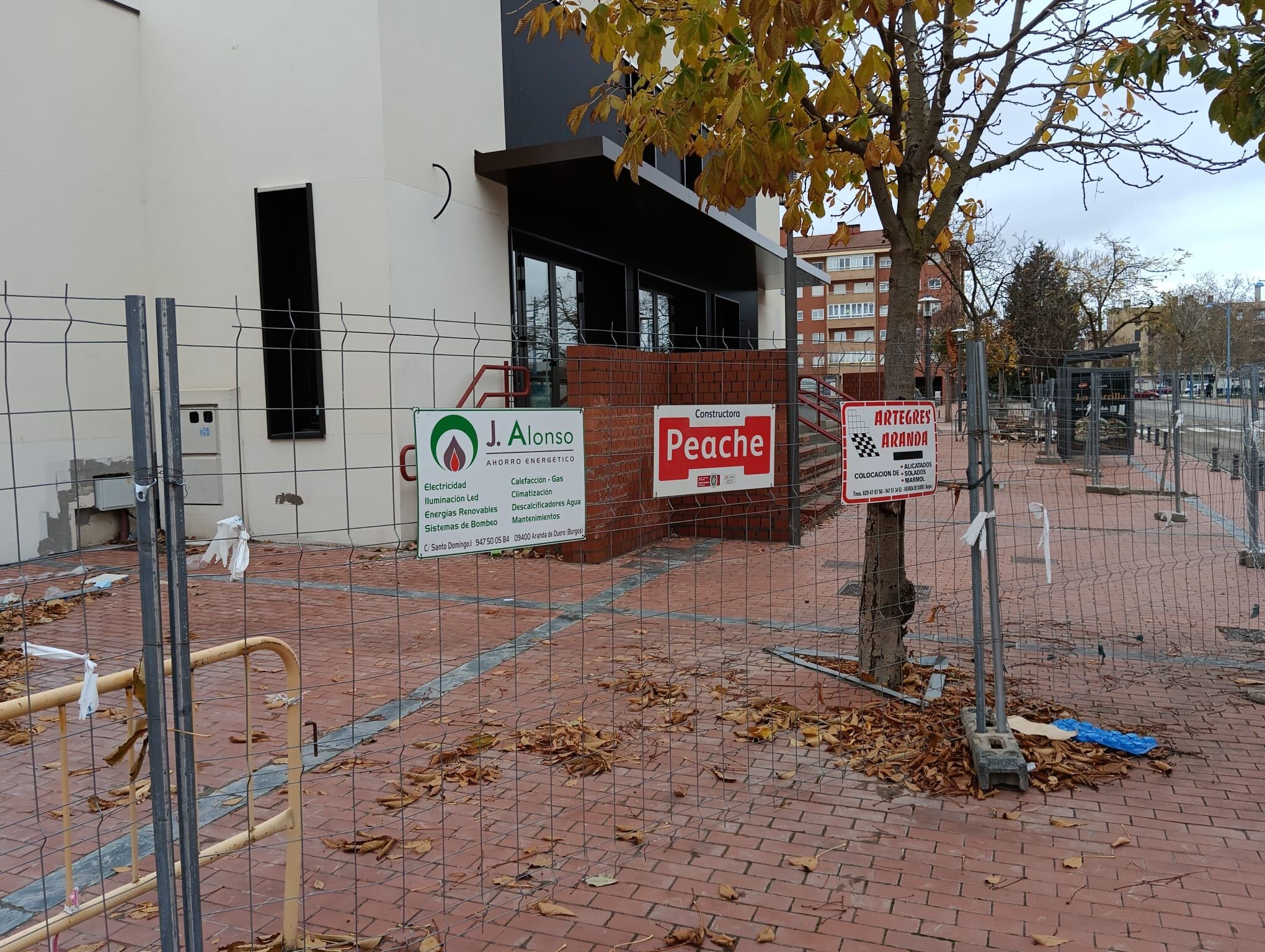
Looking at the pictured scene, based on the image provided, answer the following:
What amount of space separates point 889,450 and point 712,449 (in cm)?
115

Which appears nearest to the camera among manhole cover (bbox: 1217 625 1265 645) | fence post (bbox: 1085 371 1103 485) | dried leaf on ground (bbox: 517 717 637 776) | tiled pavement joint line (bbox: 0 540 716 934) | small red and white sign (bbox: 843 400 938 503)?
tiled pavement joint line (bbox: 0 540 716 934)

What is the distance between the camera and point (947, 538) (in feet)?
39.1

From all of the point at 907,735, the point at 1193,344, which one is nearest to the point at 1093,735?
the point at 907,735

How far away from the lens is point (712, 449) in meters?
4.32

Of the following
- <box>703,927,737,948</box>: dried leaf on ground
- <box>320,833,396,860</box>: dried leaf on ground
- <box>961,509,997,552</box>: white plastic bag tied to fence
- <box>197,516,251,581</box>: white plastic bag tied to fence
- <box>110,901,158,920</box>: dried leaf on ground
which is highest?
<box>197,516,251,581</box>: white plastic bag tied to fence

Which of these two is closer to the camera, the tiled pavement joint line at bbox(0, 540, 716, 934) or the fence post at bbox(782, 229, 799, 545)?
the tiled pavement joint line at bbox(0, 540, 716, 934)

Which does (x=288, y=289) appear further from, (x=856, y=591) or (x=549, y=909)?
(x=549, y=909)

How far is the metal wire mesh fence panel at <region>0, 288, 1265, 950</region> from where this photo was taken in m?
3.21

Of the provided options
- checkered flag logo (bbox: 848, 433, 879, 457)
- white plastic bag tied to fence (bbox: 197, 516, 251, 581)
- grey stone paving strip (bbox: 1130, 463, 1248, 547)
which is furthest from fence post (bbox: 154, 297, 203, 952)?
grey stone paving strip (bbox: 1130, 463, 1248, 547)

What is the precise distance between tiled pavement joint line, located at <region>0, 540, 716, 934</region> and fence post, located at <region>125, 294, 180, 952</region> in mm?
1071

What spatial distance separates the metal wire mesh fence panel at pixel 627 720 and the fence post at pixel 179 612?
0.12 ft

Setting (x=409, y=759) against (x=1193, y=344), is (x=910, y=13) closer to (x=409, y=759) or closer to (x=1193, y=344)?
(x=409, y=759)

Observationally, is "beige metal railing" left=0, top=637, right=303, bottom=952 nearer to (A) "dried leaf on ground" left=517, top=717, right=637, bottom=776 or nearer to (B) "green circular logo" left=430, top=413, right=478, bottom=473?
(B) "green circular logo" left=430, top=413, right=478, bottom=473

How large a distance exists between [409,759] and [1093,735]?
3.56 m
